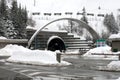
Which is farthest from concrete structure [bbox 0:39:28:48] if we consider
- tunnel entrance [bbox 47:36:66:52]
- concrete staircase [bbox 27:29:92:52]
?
concrete staircase [bbox 27:29:92:52]

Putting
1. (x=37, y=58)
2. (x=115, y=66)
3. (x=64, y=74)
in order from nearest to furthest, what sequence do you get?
(x=64, y=74) → (x=115, y=66) → (x=37, y=58)

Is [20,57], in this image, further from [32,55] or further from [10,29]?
[10,29]

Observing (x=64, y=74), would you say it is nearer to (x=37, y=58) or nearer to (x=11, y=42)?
(x=37, y=58)

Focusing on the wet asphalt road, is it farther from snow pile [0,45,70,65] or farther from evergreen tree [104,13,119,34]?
evergreen tree [104,13,119,34]

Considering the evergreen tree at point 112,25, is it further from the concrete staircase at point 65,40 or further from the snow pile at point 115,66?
the snow pile at point 115,66

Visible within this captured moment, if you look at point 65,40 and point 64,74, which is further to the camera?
point 65,40

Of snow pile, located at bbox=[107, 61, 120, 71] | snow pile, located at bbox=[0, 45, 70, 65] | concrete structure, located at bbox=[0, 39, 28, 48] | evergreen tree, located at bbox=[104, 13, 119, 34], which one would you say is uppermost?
snow pile, located at bbox=[107, 61, 120, 71]

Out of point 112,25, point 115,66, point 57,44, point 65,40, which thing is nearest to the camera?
point 115,66

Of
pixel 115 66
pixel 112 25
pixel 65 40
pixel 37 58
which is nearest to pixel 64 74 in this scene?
pixel 115 66

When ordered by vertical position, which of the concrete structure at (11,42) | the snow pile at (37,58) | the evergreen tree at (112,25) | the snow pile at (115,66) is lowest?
the evergreen tree at (112,25)

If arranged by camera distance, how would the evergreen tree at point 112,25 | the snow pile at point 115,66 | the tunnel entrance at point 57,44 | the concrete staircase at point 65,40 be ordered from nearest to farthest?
1. the snow pile at point 115,66
2. the tunnel entrance at point 57,44
3. the concrete staircase at point 65,40
4. the evergreen tree at point 112,25

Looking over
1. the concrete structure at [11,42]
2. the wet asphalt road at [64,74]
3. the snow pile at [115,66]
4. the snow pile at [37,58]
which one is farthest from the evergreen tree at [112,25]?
the wet asphalt road at [64,74]

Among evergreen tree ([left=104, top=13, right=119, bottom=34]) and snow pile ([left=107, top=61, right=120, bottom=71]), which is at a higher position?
snow pile ([left=107, top=61, right=120, bottom=71])

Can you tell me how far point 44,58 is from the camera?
28641 mm
